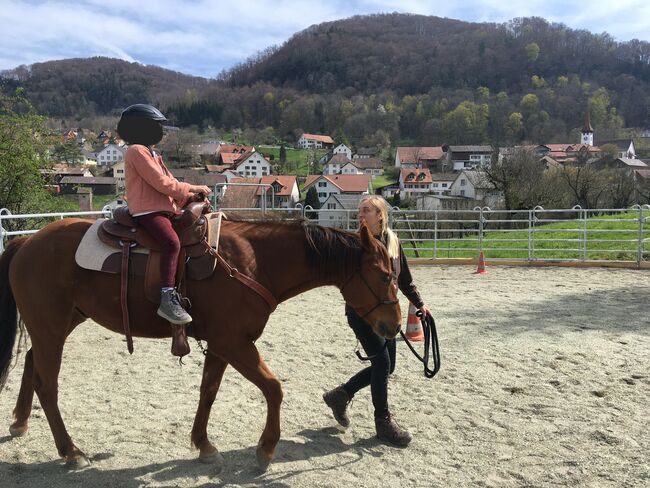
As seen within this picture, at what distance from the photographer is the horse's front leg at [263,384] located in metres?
2.68

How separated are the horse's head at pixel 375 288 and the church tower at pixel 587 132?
301ft

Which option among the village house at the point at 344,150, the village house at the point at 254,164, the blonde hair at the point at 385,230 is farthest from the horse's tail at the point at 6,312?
the village house at the point at 344,150

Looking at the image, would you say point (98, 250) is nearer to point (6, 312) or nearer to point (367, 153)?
point (6, 312)

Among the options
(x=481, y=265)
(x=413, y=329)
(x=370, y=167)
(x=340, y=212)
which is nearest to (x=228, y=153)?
(x=370, y=167)

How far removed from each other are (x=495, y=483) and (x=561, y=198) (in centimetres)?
2876

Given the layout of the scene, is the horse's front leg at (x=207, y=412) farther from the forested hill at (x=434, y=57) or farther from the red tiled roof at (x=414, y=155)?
the forested hill at (x=434, y=57)

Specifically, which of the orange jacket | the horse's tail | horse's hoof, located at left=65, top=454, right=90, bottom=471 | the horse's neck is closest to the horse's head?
the horse's neck

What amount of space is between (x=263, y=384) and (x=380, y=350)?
85 centimetres

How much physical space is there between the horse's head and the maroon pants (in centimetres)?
102

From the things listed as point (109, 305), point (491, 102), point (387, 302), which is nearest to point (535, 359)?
point (387, 302)

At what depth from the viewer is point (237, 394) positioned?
3846mm

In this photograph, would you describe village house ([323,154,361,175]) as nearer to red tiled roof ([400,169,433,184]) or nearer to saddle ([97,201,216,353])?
red tiled roof ([400,169,433,184])

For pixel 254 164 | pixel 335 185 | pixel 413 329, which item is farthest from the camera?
pixel 254 164

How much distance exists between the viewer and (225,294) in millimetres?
2711
